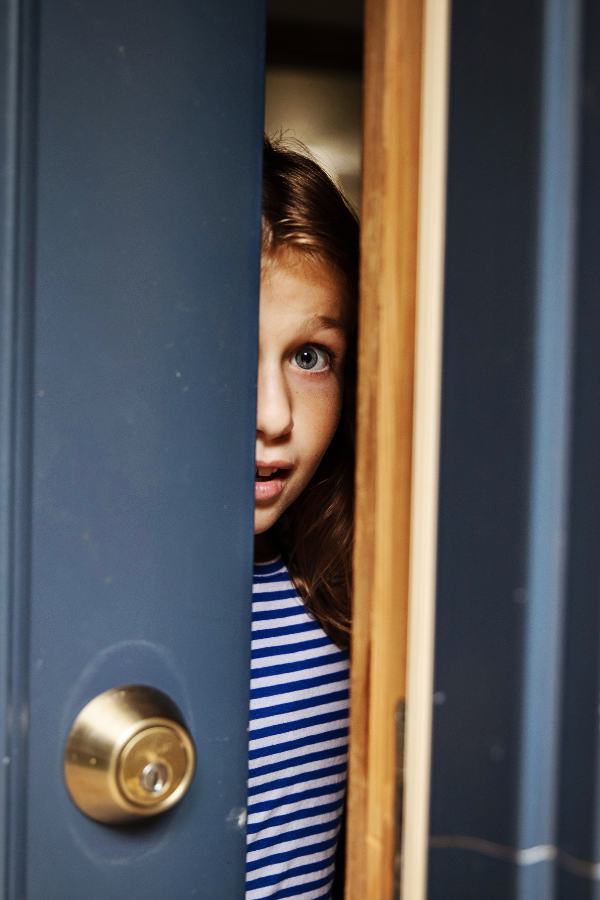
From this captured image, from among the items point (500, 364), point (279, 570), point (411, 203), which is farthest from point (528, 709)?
point (279, 570)

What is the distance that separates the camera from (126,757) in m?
0.39

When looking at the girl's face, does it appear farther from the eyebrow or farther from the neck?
the neck

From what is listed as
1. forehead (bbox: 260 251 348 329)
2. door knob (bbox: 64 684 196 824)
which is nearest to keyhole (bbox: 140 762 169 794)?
door knob (bbox: 64 684 196 824)

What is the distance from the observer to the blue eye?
710 mm

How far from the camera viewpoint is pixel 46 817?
1.31ft

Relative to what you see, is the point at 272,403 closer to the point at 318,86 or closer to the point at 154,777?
the point at 154,777

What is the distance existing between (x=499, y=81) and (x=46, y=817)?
19.3 inches

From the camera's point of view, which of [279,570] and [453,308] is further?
[279,570]

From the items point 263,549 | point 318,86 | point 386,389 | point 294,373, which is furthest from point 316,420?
point 318,86

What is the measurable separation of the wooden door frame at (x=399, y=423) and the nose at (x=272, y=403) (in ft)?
0.69

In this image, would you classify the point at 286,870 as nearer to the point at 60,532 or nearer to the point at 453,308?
the point at 60,532

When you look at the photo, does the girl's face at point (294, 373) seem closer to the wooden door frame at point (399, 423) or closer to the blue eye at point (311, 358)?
the blue eye at point (311, 358)

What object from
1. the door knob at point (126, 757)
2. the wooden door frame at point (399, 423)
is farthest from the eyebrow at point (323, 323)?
the door knob at point (126, 757)

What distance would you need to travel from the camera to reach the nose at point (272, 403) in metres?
0.61
